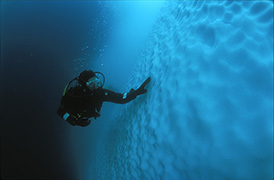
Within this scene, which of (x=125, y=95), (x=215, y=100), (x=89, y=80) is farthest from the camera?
(x=125, y=95)

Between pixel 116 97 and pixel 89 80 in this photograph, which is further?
pixel 116 97

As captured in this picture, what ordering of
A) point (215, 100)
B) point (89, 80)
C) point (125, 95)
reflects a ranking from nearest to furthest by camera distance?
point (215, 100) < point (89, 80) < point (125, 95)

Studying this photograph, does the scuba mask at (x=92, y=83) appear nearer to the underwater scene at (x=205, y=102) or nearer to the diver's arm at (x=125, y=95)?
the diver's arm at (x=125, y=95)

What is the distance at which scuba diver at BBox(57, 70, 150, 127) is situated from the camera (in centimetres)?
256

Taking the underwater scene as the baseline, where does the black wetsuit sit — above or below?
below

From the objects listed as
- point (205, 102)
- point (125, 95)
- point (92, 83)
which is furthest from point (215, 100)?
point (92, 83)

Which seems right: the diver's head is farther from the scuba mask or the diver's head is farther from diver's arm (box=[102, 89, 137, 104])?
diver's arm (box=[102, 89, 137, 104])

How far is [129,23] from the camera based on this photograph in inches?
326

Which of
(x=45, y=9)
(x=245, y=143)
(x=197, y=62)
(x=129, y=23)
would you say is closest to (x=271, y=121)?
(x=245, y=143)

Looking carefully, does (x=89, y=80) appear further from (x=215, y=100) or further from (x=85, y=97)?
(x=215, y=100)

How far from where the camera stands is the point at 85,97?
2.58 m

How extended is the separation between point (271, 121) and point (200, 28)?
4.78 ft

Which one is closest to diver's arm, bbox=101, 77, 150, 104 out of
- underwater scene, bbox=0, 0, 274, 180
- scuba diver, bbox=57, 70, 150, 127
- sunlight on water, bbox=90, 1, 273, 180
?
scuba diver, bbox=57, 70, 150, 127

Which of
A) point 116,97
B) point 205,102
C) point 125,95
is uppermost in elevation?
point 205,102
